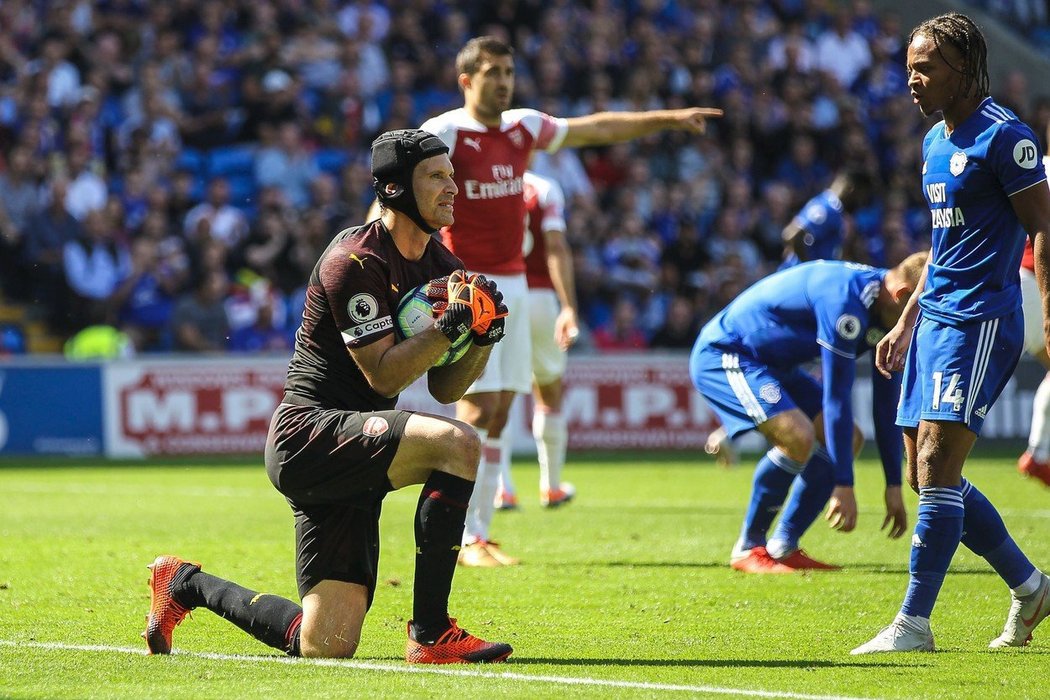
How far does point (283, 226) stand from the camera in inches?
763

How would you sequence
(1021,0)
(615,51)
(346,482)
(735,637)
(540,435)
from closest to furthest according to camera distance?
1. (346,482)
2. (735,637)
3. (540,435)
4. (615,51)
5. (1021,0)

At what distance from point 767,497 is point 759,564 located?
408mm

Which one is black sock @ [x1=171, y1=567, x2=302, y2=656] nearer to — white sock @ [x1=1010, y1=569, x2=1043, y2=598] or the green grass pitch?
the green grass pitch

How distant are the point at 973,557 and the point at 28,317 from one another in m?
13.2

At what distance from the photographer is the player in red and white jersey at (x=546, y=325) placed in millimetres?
11977

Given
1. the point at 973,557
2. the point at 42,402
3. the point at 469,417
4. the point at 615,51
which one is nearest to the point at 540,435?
the point at 469,417

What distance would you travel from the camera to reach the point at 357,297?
227 inches

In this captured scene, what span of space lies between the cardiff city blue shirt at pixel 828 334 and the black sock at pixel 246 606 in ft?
9.73

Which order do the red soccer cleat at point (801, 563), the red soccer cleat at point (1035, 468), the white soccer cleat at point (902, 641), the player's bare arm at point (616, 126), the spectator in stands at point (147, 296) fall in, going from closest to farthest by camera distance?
the white soccer cleat at point (902, 641), the red soccer cleat at point (801, 563), the player's bare arm at point (616, 126), the red soccer cleat at point (1035, 468), the spectator in stands at point (147, 296)

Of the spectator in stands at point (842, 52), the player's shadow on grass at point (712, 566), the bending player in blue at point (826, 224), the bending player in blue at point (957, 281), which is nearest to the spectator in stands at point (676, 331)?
the bending player in blue at point (826, 224)

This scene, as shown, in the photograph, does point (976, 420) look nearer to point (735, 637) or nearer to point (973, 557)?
point (735, 637)

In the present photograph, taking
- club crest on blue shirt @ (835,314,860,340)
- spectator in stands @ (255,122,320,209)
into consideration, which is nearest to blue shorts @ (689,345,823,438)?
club crest on blue shirt @ (835,314,860,340)

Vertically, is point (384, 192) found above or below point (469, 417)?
above

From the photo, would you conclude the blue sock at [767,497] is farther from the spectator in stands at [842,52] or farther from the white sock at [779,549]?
the spectator in stands at [842,52]
